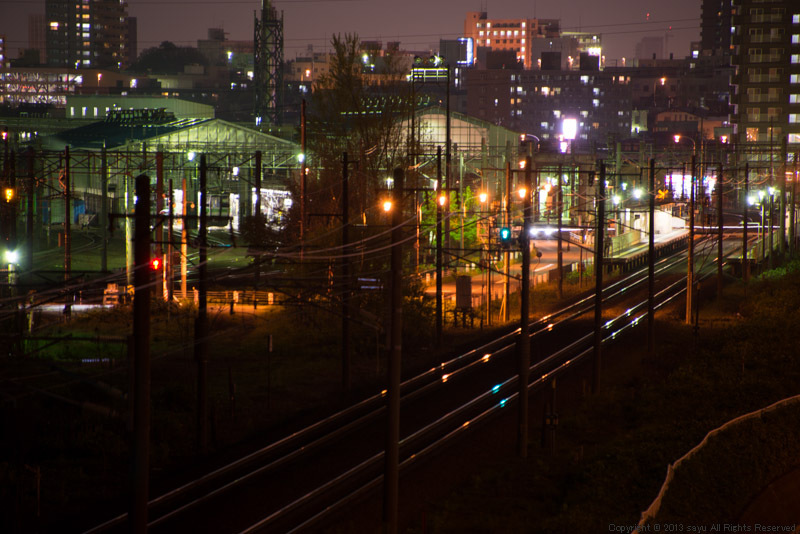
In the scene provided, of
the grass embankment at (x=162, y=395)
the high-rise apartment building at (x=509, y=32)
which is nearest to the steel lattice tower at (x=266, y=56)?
the grass embankment at (x=162, y=395)

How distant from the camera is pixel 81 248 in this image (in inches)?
1850

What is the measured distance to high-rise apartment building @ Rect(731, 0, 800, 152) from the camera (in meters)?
87.1

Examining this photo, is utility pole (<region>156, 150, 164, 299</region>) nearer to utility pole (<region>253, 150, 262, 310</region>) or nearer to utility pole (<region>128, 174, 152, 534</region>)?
utility pole (<region>253, 150, 262, 310</region>)

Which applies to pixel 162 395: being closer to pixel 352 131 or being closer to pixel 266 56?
pixel 352 131

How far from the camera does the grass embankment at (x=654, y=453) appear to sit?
42.9 feet

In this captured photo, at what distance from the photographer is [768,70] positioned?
87875 millimetres

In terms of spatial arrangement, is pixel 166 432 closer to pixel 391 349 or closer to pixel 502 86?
pixel 391 349

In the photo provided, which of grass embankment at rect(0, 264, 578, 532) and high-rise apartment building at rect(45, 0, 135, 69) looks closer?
grass embankment at rect(0, 264, 578, 532)

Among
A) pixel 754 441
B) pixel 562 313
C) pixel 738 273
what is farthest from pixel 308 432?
pixel 738 273

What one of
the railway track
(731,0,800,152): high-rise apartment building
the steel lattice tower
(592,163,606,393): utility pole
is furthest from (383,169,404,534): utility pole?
(731,0,800,152): high-rise apartment building

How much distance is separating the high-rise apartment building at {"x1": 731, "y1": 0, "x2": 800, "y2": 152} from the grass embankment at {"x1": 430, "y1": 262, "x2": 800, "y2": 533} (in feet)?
232

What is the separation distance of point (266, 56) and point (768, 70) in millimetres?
50310

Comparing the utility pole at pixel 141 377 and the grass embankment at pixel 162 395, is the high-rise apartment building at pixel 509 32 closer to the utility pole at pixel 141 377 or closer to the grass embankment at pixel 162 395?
the grass embankment at pixel 162 395

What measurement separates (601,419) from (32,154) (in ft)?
75.5
